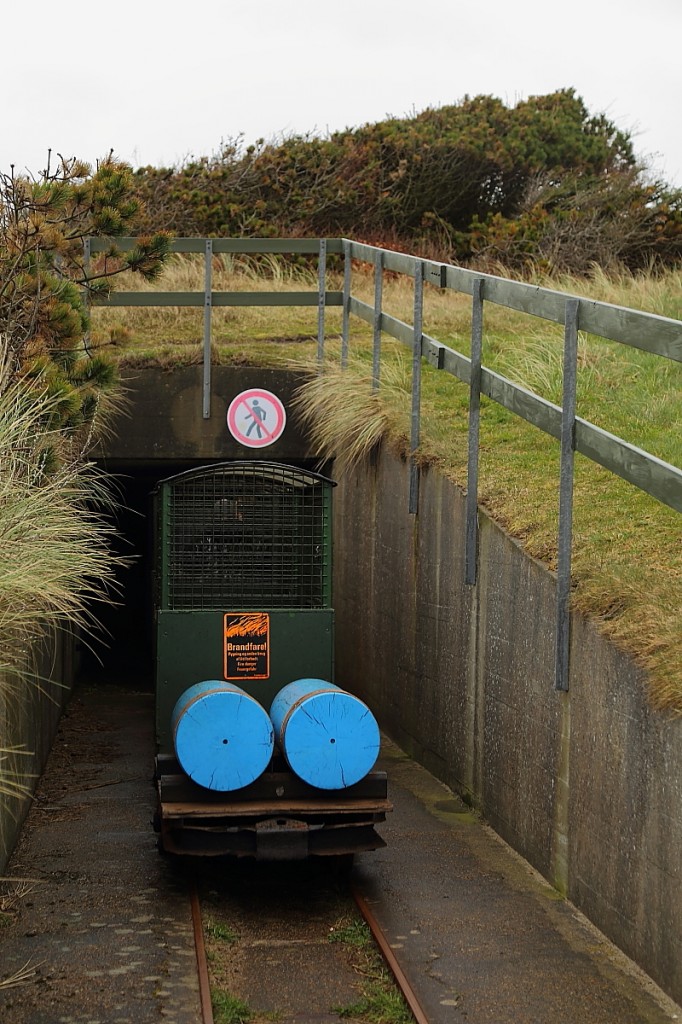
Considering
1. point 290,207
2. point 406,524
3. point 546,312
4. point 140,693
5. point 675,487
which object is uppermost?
point 290,207

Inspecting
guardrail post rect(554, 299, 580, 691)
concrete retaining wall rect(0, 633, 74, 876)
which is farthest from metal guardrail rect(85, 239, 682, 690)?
concrete retaining wall rect(0, 633, 74, 876)

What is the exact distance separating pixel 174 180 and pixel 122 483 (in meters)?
6.74

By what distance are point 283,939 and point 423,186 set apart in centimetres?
1845

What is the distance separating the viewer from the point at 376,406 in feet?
40.0

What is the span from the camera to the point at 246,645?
8.72 meters

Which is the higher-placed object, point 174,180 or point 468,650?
point 174,180

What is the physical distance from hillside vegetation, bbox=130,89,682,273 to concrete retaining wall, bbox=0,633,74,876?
12.2m

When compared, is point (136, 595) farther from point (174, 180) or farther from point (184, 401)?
point (184, 401)

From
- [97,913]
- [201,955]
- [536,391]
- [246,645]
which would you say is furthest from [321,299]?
[201,955]

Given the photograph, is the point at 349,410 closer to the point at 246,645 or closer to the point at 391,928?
the point at 246,645

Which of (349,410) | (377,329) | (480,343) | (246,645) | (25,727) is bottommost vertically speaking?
(25,727)

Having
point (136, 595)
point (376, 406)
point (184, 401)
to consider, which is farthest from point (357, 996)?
point (136, 595)

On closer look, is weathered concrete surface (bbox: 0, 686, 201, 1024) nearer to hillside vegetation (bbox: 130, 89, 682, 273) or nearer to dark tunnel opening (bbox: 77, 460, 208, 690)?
dark tunnel opening (bbox: 77, 460, 208, 690)

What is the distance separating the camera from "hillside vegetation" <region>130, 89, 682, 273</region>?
2206 cm
